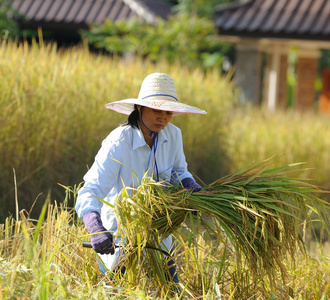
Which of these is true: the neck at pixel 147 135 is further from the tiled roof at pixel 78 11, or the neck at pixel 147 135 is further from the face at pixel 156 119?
the tiled roof at pixel 78 11

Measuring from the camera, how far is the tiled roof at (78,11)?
44.4 ft

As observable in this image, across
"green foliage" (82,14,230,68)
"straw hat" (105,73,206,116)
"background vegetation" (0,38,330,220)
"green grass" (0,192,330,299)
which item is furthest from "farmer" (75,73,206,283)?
"green foliage" (82,14,230,68)

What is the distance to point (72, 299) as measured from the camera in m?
2.49

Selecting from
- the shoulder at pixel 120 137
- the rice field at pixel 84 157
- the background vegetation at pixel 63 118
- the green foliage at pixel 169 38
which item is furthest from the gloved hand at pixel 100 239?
the green foliage at pixel 169 38

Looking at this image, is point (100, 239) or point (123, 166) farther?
point (123, 166)

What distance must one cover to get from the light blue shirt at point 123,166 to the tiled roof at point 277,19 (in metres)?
8.94

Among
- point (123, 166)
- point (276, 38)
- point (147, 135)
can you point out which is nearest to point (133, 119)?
point (147, 135)

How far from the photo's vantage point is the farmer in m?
2.87

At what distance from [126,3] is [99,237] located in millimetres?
12273

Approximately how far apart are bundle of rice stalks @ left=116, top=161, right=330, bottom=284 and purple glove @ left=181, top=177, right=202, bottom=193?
0.05 meters

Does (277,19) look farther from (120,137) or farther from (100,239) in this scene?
(100,239)

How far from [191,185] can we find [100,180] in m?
0.47

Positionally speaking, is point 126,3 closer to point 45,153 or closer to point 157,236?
point 45,153

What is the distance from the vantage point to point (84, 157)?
5883 millimetres
